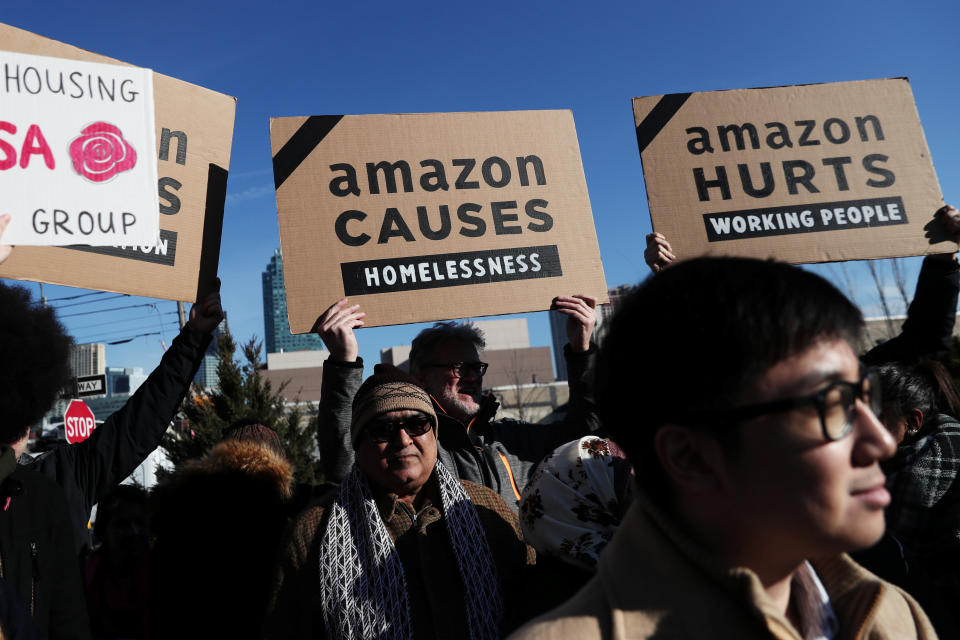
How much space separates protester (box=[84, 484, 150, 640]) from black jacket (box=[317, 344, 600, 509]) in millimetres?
2474

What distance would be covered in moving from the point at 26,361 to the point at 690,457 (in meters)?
2.22

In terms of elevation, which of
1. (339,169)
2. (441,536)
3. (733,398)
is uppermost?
(339,169)

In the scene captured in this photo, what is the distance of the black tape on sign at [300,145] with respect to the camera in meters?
3.06

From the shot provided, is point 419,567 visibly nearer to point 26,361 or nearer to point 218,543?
point 218,543

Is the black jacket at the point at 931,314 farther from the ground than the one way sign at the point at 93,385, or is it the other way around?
the one way sign at the point at 93,385

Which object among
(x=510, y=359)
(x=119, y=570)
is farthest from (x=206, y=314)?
(x=510, y=359)

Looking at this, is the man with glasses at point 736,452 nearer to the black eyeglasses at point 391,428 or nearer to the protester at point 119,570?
the black eyeglasses at point 391,428

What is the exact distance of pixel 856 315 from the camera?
117 cm

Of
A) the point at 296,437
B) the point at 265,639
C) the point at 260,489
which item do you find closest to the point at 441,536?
the point at 265,639

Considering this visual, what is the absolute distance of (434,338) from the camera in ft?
11.9

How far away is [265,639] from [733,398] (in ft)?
6.09

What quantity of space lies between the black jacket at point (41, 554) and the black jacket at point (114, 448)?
24cm

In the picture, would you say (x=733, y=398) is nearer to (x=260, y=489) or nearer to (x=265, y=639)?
(x=265, y=639)

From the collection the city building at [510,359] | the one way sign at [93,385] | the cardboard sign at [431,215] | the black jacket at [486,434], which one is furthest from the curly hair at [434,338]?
the city building at [510,359]
